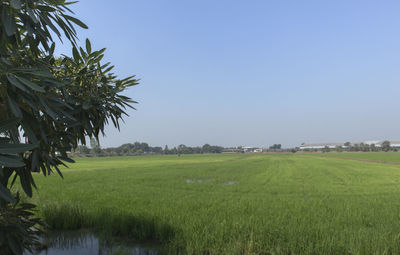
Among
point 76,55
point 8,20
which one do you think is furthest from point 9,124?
point 76,55

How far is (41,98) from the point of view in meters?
1.97

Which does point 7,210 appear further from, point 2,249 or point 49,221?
point 49,221

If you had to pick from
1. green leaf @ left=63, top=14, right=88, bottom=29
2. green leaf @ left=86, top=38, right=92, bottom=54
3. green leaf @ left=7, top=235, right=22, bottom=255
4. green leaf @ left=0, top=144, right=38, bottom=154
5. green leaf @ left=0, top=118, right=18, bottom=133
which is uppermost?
green leaf @ left=86, top=38, right=92, bottom=54

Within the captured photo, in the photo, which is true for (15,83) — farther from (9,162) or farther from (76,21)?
(76,21)

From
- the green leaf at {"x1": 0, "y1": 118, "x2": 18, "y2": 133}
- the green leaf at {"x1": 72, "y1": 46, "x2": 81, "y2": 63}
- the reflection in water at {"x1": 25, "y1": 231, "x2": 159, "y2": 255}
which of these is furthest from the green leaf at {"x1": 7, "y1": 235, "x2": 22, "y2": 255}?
the reflection in water at {"x1": 25, "y1": 231, "x2": 159, "y2": 255}

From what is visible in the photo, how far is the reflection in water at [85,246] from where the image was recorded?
558 cm

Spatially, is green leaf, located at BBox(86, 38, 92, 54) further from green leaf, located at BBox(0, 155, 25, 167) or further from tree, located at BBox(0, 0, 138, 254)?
green leaf, located at BBox(0, 155, 25, 167)

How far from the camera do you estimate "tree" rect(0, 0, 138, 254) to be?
178 cm

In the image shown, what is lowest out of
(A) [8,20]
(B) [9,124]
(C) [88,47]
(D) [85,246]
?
(D) [85,246]

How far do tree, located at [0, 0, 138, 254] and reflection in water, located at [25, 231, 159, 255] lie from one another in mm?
2800

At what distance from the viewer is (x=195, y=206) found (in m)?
9.79

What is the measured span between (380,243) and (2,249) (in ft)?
23.0

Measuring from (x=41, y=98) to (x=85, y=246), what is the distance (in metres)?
5.44

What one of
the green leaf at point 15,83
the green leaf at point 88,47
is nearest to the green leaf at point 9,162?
the green leaf at point 15,83
